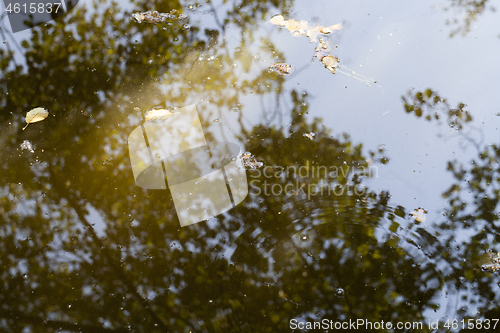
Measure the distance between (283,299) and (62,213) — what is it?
211 cm

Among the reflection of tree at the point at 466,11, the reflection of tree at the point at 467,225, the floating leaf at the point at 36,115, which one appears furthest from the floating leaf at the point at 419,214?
the floating leaf at the point at 36,115

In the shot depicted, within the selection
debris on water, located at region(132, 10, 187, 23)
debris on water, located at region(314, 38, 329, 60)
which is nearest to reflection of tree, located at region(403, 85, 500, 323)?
debris on water, located at region(314, 38, 329, 60)

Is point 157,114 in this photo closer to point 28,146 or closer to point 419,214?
point 28,146

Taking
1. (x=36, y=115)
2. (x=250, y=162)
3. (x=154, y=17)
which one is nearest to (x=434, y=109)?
(x=250, y=162)

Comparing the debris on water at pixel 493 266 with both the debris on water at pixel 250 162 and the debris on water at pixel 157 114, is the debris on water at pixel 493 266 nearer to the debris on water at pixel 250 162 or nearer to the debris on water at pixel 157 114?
the debris on water at pixel 250 162

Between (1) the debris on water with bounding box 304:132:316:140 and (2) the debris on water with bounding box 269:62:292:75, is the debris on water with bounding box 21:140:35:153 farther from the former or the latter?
(1) the debris on water with bounding box 304:132:316:140

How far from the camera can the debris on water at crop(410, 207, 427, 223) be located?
2.45 m

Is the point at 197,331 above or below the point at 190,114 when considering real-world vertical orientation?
below

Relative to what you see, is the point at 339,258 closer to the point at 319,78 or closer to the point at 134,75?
the point at 319,78

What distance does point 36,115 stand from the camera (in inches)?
102

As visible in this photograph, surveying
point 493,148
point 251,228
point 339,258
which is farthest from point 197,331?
point 493,148

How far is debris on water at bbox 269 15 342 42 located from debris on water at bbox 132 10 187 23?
0.97 metres

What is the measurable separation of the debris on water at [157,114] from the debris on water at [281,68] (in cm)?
107

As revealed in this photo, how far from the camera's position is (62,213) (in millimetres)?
2477
